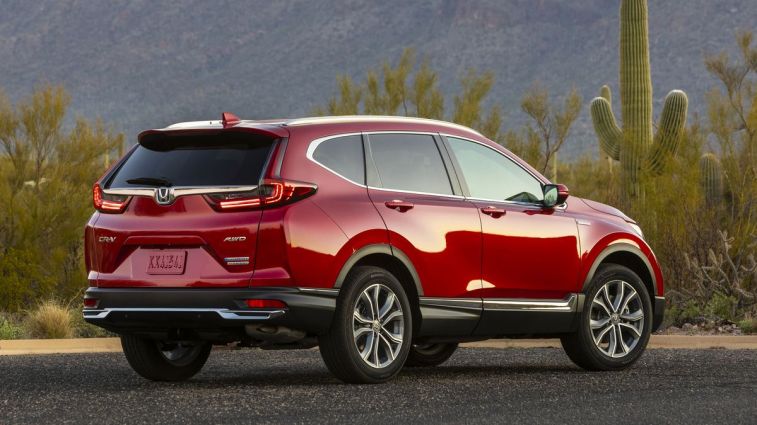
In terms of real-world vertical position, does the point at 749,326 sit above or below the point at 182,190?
below

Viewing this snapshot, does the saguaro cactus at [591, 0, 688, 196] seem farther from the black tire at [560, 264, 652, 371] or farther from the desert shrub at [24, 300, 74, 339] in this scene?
the black tire at [560, 264, 652, 371]

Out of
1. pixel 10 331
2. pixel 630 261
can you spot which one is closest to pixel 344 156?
pixel 630 261

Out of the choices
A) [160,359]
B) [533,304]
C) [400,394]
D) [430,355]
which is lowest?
[430,355]

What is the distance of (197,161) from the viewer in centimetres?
948

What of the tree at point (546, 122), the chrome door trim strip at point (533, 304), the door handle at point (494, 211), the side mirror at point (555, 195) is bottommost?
the tree at point (546, 122)

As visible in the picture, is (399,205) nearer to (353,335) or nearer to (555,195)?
(353,335)

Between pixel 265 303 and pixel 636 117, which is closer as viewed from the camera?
pixel 265 303

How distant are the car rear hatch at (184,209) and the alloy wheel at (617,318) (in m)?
3.19

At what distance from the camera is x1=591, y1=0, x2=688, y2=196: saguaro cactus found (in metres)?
26.3

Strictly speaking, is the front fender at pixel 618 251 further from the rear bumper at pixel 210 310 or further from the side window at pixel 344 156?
the rear bumper at pixel 210 310

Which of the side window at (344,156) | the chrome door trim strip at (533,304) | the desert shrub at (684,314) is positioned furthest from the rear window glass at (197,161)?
the desert shrub at (684,314)

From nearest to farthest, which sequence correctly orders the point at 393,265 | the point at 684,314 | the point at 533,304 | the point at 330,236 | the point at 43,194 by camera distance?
1. the point at 330,236
2. the point at 393,265
3. the point at 533,304
4. the point at 684,314
5. the point at 43,194

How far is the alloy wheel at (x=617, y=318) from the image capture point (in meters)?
11.1

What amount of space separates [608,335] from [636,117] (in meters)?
17.1
